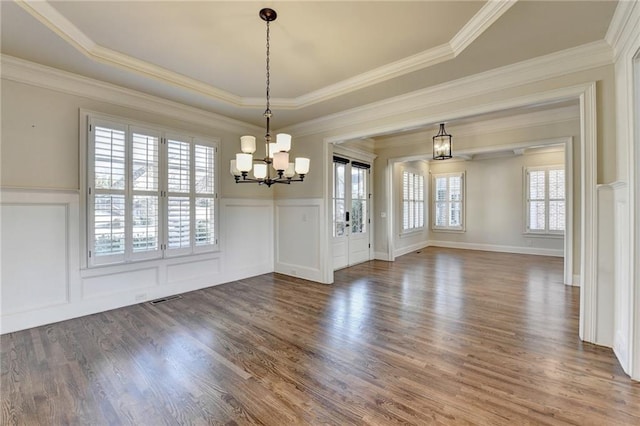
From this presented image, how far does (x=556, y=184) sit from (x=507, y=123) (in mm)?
3476

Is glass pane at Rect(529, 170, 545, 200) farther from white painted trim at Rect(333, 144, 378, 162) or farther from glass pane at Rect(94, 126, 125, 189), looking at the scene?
glass pane at Rect(94, 126, 125, 189)

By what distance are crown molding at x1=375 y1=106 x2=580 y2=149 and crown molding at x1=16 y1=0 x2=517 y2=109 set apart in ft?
10.0

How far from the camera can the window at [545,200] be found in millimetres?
7531

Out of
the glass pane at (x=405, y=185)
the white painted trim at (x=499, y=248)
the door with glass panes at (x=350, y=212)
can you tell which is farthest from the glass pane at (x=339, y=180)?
the white painted trim at (x=499, y=248)

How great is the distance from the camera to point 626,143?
7.98ft

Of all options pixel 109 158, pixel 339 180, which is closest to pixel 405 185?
pixel 339 180

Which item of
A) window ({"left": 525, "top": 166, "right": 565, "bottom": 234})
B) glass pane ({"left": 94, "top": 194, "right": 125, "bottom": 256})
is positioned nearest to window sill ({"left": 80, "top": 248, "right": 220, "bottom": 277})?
glass pane ({"left": 94, "top": 194, "right": 125, "bottom": 256})

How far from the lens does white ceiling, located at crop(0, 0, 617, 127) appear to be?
7.98 ft

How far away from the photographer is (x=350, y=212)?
6602 mm

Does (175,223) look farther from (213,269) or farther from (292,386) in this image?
(292,386)

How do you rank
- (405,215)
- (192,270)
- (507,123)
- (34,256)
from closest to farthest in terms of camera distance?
1. (34,256)
2. (192,270)
3. (507,123)
4. (405,215)

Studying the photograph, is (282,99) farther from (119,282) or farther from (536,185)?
(536,185)

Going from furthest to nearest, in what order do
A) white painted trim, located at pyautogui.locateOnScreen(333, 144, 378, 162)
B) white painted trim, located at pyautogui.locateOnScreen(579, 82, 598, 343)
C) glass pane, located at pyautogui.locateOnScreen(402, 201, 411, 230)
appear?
glass pane, located at pyautogui.locateOnScreen(402, 201, 411, 230) → white painted trim, located at pyautogui.locateOnScreen(333, 144, 378, 162) → white painted trim, located at pyautogui.locateOnScreen(579, 82, 598, 343)

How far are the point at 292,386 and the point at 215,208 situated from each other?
3.51 m
